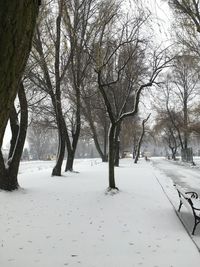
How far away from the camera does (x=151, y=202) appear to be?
45.2 ft

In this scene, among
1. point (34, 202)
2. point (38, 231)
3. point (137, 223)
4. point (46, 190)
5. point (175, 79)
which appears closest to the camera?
point (38, 231)

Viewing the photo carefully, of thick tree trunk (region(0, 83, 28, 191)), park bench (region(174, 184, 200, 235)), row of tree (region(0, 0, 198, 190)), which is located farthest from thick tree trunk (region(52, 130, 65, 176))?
park bench (region(174, 184, 200, 235))

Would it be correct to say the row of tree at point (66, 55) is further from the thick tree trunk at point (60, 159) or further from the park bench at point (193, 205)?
the park bench at point (193, 205)

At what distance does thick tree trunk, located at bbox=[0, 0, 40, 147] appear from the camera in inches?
138

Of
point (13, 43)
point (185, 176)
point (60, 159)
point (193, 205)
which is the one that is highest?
point (13, 43)

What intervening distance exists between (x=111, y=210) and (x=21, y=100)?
6.76 meters

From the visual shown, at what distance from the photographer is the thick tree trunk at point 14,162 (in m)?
15.8

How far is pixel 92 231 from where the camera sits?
9422 millimetres

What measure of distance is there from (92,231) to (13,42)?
6540 mm

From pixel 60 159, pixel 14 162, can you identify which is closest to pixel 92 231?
pixel 14 162

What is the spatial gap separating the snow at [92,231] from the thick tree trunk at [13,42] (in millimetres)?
4075

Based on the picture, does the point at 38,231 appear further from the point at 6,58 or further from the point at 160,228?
the point at 6,58

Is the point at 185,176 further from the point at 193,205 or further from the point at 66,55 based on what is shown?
the point at 193,205

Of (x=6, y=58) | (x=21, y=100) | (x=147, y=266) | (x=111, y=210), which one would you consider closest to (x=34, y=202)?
(x=111, y=210)
